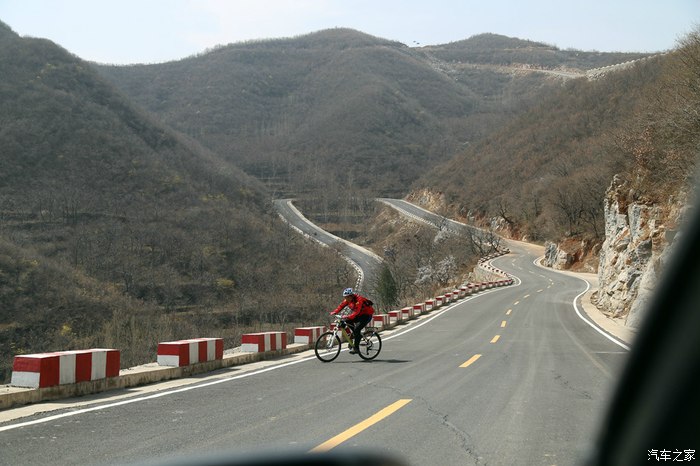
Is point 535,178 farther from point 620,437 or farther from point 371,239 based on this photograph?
point 620,437

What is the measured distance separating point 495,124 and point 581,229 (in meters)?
103

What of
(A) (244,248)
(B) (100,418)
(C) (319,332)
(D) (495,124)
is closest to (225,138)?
(D) (495,124)

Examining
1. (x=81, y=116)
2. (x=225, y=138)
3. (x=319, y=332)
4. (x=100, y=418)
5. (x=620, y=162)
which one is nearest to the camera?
(x=100, y=418)

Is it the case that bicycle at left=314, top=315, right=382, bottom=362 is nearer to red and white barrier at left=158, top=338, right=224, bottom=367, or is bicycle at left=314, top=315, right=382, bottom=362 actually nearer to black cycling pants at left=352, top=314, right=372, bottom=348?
black cycling pants at left=352, top=314, right=372, bottom=348

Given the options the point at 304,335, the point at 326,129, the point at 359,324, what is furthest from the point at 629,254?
the point at 326,129

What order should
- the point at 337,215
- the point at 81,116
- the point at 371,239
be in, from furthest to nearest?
the point at 337,215 < the point at 371,239 < the point at 81,116

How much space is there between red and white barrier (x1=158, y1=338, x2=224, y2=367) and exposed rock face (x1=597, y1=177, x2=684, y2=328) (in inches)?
562

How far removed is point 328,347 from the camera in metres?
15.5

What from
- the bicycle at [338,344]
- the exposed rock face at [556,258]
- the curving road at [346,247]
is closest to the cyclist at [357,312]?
the bicycle at [338,344]

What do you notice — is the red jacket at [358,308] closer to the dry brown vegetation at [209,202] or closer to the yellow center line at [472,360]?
the yellow center line at [472,360]

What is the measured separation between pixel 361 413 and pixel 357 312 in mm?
7039

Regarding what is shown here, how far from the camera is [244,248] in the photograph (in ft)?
227

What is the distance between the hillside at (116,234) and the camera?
1688 inches

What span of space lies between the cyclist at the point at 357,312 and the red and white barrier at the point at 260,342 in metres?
2.18
